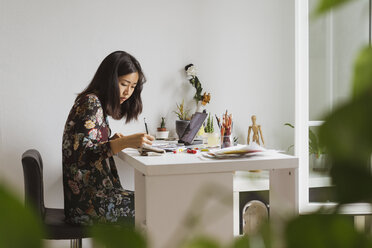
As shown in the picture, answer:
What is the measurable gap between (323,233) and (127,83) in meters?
2.34

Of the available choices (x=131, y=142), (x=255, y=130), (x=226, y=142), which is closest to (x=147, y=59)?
(x=255, y=130)

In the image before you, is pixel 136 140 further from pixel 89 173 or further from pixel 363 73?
pixel 363 73

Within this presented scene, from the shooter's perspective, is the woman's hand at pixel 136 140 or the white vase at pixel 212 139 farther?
the white vase at pixel 212 139

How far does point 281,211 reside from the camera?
0.42 ft

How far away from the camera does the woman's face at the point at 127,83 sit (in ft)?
7.89

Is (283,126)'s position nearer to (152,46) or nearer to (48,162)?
(152,46)

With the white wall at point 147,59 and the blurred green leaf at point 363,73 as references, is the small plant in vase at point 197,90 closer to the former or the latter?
the white wall at point 147,59

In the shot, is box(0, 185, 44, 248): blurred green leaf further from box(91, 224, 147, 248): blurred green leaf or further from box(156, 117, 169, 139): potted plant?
box(156, 117, 169, 139): potted plant

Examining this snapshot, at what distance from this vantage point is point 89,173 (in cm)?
219

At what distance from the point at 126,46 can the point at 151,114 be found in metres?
0.49

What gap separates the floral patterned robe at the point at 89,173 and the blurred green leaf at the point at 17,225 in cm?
203

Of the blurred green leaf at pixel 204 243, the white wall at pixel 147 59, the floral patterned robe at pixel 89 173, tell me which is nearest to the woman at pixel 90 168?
the floral patterned robe at pixel 89 173

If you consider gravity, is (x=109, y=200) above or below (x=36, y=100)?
below

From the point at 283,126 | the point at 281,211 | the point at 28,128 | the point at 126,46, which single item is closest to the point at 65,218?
the point at 28,128
